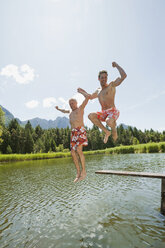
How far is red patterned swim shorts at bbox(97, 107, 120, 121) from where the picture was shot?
364cm

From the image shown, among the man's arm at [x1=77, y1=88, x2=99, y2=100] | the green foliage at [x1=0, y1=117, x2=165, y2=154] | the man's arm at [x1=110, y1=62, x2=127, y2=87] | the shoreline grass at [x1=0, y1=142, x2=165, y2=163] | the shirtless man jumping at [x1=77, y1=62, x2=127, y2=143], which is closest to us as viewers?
the man's arm at [x1=110, y1=62, x2=127, y2=87]

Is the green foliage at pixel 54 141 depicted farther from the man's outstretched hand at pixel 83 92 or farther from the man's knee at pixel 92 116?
the man's knee at pixel 92 116

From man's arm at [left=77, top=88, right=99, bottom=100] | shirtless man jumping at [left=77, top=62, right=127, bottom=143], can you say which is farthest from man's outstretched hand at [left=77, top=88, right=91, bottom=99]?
shirtless man jumping at [left=77, top=62, right=127, bottom=143]

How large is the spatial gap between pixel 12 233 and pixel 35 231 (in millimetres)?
922

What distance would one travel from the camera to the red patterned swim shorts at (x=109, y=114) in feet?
11.9

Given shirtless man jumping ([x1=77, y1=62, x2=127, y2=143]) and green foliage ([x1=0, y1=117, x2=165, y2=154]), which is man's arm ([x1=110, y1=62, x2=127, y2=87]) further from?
green foliage ([x1=0, y1=117, x2=165, y2=154])

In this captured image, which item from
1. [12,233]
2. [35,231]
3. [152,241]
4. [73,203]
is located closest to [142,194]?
[73,203]

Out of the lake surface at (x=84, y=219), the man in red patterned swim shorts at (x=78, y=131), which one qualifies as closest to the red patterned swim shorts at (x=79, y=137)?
the man in red patterned swim shorts at (x=78, y=131)

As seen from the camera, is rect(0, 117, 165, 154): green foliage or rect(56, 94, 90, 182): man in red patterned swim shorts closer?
rect(56, 94, 90, 182): man in red patterned swim shorts

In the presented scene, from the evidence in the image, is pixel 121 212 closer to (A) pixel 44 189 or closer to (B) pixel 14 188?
(A) pixel 44 189

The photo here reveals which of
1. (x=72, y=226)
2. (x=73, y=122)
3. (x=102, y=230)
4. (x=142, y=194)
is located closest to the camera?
(x=73, y=122)

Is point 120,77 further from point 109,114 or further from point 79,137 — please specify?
point 79,137

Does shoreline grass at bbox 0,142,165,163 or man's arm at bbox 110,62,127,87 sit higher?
man's arm at bbox 110,62,127,87

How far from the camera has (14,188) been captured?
563 inches
